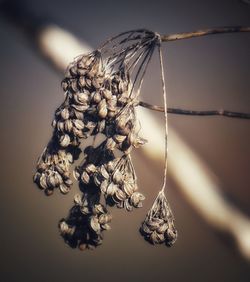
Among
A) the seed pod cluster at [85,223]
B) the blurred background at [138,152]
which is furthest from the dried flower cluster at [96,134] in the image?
the blurred background at [138,152]

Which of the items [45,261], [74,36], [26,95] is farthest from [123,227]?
[74,36]

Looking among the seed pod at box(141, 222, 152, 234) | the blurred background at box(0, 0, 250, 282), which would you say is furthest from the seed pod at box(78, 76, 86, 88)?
the blurred background at box(0, 0, 250, 282)

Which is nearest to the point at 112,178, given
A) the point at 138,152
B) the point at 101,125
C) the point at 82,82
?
the point at 101,125

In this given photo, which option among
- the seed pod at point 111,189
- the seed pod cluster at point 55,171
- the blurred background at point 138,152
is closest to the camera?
the seed pod at point 111,189

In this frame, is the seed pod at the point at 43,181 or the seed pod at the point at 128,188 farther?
the seed pod at the point at 43,181

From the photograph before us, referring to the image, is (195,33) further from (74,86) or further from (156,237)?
(156,237)

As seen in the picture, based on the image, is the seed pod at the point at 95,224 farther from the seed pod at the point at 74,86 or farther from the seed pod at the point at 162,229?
the seed pod at the point at 74,86

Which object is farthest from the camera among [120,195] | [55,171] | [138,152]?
[138,152]
